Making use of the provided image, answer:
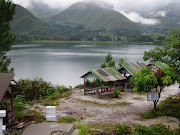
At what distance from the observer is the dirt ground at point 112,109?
11.7m

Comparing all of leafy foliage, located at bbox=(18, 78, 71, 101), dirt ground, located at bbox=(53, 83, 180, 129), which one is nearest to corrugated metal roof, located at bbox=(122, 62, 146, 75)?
dirt ground, located at bbox=(53, 83, 180, 129)

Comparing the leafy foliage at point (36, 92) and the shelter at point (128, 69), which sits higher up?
the shelter at point (128, 69)

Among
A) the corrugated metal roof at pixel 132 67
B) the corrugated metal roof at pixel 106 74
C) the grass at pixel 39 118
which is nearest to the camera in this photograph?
the grass at pixel 39 118

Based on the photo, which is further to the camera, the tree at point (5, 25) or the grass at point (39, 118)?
the tree at point (5, 25)

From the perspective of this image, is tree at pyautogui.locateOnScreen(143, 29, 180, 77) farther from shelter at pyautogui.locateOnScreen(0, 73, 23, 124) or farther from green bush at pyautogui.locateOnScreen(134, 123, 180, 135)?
shelter at pyautogui.locateOnScreen(0, 73, 23, 124)

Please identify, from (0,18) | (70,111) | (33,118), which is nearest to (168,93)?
(70,111)

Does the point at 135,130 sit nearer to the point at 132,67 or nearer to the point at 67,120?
the point at 67,120

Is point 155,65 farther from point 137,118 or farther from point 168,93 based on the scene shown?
point 137,118

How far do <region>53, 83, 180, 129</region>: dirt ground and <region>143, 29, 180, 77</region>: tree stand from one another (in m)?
3.65

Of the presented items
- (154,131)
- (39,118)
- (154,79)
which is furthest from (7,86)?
(154,79)

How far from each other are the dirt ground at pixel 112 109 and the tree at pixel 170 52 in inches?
144

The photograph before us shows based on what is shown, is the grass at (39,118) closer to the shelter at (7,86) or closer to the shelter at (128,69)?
the shelter at (7,86)

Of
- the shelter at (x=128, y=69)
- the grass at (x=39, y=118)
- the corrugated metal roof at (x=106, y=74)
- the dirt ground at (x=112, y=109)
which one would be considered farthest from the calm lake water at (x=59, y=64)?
the grass at (x=39, y=118)

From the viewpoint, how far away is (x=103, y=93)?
19.2 m
